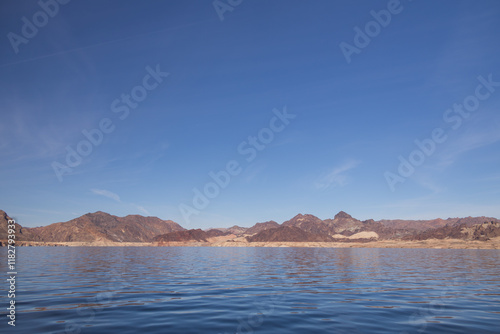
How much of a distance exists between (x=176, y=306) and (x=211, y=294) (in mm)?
5500

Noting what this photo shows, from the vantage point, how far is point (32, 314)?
1719 cm

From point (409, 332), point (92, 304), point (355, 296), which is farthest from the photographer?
point (355, 296)

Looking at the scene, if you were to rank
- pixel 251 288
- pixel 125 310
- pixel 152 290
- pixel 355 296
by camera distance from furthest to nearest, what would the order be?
pixel 251 288, pixel 152 290, pixel 355 296, pixel 125 310

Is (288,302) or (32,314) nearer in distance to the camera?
(32,314)

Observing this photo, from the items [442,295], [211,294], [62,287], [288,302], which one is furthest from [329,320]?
[62,287]

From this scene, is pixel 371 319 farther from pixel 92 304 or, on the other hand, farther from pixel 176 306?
pixel 92 304

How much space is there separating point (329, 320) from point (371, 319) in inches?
94.6

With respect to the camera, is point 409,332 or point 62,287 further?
point 62,287

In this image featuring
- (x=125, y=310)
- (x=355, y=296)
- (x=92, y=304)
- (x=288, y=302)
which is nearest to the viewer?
(x=125, y=310)

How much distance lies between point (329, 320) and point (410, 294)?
1240 centimetres

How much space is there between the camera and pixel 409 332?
14.5 meters

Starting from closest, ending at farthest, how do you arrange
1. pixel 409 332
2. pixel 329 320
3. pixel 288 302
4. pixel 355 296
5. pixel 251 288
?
1. pixel 409 332
2. pixel 329 320
3. pixel 288 302
4. pixel 355 296
5. pixel 251 288

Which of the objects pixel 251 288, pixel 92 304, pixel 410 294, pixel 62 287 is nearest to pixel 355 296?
pixel 410 294

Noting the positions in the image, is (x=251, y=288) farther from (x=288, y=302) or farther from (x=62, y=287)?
(x=62, y=287)
